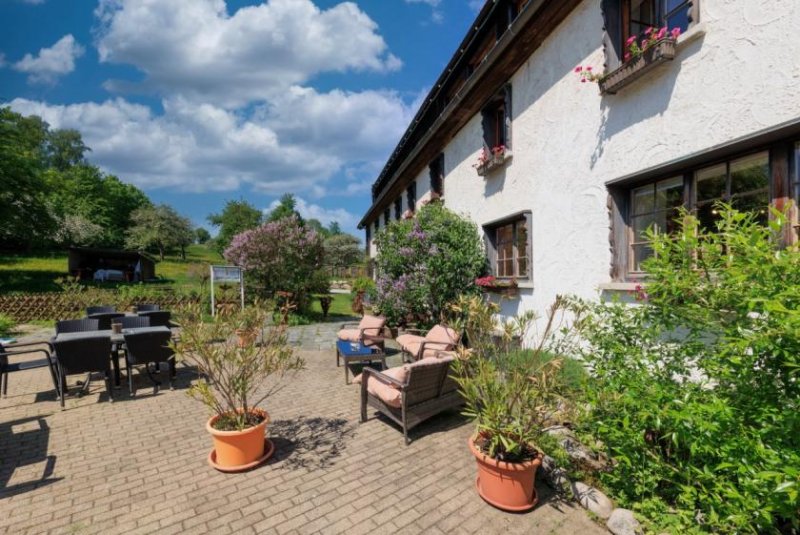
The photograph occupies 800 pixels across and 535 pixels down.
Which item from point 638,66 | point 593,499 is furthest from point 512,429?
point 638,66

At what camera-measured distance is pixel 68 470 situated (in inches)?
139

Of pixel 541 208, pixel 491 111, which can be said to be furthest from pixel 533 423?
pixel 491 111

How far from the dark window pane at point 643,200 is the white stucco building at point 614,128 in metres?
0.02

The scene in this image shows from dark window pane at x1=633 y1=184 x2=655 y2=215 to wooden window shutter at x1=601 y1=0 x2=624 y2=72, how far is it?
1.73m

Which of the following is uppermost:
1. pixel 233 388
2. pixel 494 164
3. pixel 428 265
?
pixel 494 164

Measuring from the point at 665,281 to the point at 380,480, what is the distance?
118 inches

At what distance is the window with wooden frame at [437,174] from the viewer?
11609 millimetres

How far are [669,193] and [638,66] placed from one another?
1581 millimetres

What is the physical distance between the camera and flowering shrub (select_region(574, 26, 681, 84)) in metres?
3.93

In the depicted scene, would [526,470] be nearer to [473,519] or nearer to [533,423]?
[533,423]

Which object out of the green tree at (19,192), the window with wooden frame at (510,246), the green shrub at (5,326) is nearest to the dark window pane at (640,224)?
the window with wooden frame at (510,246)

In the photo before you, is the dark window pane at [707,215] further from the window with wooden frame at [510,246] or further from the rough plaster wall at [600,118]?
the window with wooden frame at [510,246]

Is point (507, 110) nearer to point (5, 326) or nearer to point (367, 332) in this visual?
point (367, 332)

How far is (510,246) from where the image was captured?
7949 millimetres
